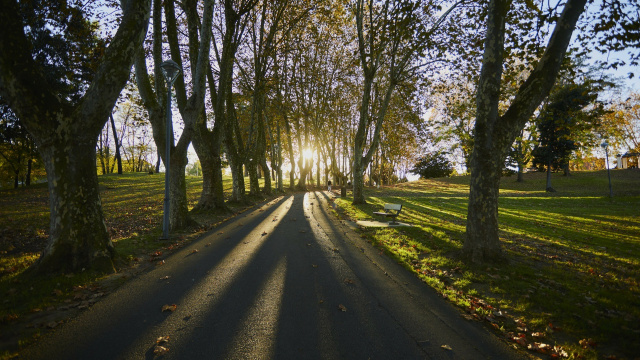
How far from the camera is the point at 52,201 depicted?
5.21 m

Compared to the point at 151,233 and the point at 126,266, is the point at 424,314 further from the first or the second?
the point at 151,233

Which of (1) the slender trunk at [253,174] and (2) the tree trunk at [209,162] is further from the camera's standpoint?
(1) the slender trunk at [253,174]

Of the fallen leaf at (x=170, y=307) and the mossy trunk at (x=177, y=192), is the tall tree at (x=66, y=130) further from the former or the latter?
the mossy trunk at (x=177, y=192)

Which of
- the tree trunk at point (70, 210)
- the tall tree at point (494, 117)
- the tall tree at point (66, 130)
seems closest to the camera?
the tall tree at point (66, 130)

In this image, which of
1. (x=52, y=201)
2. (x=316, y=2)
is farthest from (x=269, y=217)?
(x=316, y=2)

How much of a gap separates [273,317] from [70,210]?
456 cm

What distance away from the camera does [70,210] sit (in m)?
5.23

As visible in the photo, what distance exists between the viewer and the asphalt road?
3.14 m

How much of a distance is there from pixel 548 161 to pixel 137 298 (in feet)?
136

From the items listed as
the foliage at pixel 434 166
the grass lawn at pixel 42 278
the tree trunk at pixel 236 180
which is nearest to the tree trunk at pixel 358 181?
the tree trunk at pixel 236 180

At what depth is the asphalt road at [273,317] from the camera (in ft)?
10.3

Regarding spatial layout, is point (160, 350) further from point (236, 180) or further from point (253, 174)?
point (253, 174)

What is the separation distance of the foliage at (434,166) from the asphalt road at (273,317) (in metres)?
50.0

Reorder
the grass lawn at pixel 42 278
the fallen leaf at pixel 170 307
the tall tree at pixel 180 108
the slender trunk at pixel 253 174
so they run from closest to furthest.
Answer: the grass lawn at pixel 42 278
the fallen leaf at pixel 170 307
the tall tree at pixel 180 108
the slender trunk at pixel 253 174
